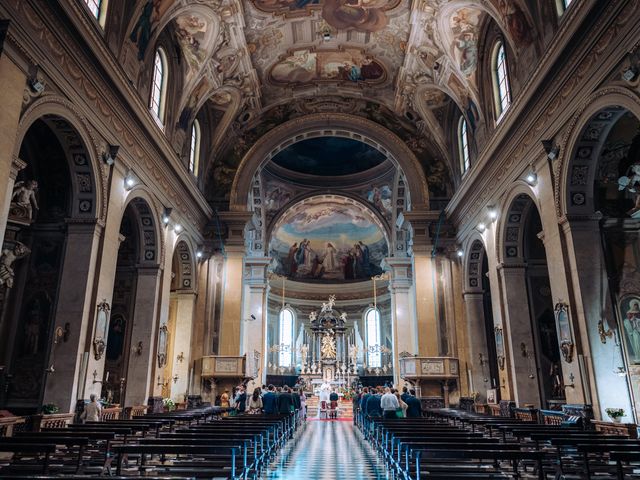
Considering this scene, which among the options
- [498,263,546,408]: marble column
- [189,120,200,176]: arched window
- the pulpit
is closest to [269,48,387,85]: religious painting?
[189,120,200,176]: arched window

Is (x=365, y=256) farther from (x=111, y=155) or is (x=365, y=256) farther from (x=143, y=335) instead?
(x=111, y=155)

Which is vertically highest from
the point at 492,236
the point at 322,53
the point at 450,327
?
the point at 322,53

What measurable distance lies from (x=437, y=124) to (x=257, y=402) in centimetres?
1271

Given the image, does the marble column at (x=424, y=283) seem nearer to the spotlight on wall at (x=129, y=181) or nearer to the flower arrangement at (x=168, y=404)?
the flower arrangement at (x=168, y=404)

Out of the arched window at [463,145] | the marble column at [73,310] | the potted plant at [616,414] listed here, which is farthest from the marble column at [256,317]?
the potted plant at [616,414]

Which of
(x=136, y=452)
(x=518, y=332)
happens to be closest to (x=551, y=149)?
(x=518, y=332)

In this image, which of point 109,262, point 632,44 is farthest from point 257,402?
point 632,44

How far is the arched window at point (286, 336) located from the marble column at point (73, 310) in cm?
2522

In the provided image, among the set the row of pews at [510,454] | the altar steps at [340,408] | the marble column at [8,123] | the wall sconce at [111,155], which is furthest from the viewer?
the altar steps at [340,408]

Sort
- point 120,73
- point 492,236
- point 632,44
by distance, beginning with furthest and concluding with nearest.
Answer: point 492,236
point 120,73
point 632,44

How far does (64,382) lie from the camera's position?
1029 centimetres

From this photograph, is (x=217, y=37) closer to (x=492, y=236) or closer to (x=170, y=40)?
(x=170, y=40)

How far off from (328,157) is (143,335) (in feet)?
62.4

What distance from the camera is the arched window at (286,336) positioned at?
118 feet
